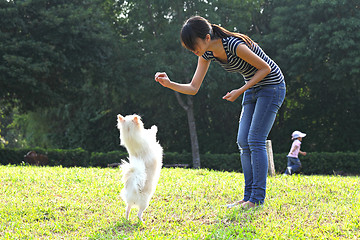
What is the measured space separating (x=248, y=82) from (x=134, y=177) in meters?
1.60

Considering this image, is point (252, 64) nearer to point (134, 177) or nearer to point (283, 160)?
point (134, 177)

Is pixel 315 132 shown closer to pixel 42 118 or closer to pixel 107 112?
pixel 107 112

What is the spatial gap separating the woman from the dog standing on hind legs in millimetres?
609

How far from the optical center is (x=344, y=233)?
12.9 feet

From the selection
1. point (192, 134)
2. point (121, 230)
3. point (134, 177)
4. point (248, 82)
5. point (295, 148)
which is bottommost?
point (192, 134)

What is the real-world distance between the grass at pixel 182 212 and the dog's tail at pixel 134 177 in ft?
1.38

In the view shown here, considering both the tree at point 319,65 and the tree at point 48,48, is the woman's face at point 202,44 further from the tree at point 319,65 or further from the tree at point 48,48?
the tree at point 319,65

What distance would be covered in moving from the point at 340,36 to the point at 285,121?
6.62 m

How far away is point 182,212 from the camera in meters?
4.95

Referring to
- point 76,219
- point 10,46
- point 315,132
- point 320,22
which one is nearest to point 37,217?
point 76,219

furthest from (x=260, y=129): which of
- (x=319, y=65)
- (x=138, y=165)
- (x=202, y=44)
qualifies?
(x=319, y=65)

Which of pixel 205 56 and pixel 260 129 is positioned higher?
pixel 205 56

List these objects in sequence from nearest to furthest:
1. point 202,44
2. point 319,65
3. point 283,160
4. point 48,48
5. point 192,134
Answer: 1. point 202,44
2. point 48,48
3. point 283,160
4. point 319,65
5. point 192,134

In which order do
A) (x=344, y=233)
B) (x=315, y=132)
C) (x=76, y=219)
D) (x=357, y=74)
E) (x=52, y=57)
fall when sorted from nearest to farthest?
(x=344, y=233)
(x=76, y=219)
(x=52, y=57)
(x=357, y=74)
(x=315, y=132)
